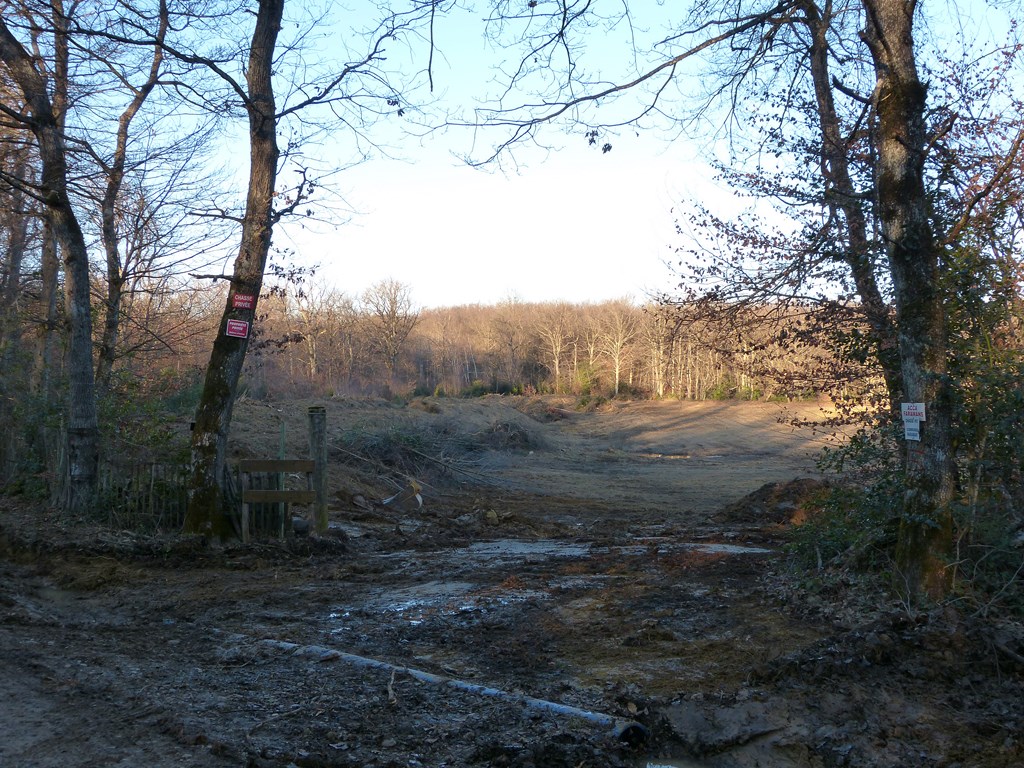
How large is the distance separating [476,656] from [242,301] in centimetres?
656

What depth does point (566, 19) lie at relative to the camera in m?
8.24

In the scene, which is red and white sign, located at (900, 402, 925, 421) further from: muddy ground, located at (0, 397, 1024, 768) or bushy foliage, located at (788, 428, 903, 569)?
muddy ground, located at (0, 397, 1024, 768)

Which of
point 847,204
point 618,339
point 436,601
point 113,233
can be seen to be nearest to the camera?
point 436,601

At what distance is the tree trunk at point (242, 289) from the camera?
37.1 feet

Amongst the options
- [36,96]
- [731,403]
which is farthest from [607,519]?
[731,403]

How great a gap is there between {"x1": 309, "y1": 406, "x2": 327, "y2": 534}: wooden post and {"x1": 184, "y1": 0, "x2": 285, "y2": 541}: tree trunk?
113cm

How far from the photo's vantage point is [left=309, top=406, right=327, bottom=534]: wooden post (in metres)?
11.9

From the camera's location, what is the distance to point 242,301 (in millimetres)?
11391

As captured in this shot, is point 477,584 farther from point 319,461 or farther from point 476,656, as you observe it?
point 319,461

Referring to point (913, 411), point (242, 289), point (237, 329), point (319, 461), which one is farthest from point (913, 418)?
point (242, 289)

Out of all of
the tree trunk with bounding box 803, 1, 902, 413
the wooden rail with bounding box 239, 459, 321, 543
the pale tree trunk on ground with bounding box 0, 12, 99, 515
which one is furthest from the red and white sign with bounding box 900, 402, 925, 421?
the pale tree trunk on ground with bounding box 0, 12, 99, 515

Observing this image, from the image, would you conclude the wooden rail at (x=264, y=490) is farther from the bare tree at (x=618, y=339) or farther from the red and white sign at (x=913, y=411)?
the bare tree at (x=618, y=339)

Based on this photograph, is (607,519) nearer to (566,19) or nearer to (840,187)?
(840,187)

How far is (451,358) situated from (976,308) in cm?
6398
